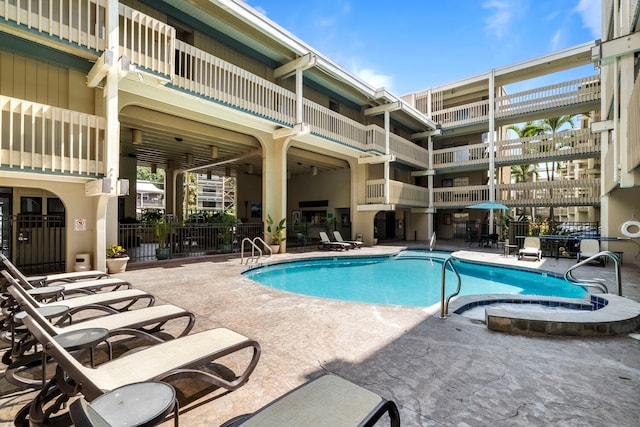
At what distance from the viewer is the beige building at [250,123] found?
21.2 feet

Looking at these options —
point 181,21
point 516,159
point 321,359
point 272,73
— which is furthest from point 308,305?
point 516,159

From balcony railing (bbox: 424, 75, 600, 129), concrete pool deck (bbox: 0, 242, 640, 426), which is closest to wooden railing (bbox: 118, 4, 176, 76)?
concrete pool deck (bbox: 0, 242, 640, 426)

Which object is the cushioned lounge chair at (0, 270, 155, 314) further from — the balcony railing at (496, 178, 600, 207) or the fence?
the balcony railing at (496, 178, 600, 207)

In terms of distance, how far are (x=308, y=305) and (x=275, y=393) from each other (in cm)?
271

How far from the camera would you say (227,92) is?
9.39 m

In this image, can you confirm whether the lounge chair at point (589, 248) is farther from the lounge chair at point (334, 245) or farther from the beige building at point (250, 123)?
the lounge chair at point (334, 245)

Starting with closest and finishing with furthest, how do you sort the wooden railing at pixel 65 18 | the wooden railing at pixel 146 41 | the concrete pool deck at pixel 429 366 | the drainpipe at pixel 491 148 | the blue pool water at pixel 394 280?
1. the concrete pool deck at pixel 429 366
2. the wooden railing at pixel 65 18
3. the wooden railing at pixel 146 41
4. the blue pool water at pixel 394 280
5. the drainpipe at pixel 491 148

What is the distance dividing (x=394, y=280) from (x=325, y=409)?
8034 mm

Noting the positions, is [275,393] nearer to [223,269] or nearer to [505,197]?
[223,269]

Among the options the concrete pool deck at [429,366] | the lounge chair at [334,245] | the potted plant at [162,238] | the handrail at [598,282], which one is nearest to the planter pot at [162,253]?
the potted plant at [162,238]

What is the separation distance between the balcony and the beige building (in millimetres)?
72

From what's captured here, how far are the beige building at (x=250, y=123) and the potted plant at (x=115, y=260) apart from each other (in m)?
0.27

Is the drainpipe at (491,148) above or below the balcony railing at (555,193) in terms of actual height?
above

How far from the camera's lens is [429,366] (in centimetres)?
305
